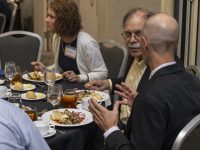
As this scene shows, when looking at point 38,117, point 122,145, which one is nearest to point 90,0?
point 38,117

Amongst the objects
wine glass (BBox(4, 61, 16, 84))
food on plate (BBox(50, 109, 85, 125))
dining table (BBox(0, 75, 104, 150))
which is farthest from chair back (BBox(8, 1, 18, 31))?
food on plate (BBox(50, 109, 85, 125))

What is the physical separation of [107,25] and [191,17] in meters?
1.17

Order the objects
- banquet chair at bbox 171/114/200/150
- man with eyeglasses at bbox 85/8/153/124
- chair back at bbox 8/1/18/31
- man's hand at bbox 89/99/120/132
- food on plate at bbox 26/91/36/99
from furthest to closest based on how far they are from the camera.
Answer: chair back at bbox 8/1/18/31
man with eyeglasses at bbox 85/8/153/124
food on plate at bbox 26/91/36/99
man's hand at bbox 89/99/120/132
banquet chair at bbox 171/114/200/150

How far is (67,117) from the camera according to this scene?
2367mm

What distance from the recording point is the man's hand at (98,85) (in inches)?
118

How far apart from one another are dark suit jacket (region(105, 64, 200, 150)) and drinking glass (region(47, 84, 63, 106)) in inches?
29.2

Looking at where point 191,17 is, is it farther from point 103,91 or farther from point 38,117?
point 38,117

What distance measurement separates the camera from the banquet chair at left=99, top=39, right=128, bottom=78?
12.2ft

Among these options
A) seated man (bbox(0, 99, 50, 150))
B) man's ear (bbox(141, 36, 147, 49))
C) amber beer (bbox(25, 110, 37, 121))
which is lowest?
amber beer (bbox(25, 110, 37, 121))

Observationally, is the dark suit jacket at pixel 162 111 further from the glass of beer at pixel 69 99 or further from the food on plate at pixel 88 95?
the food on plate at pixel 88 95

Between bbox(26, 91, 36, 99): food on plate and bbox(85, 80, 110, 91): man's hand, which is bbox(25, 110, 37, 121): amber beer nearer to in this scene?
bbox(26, 91, 36, 99): food on plate

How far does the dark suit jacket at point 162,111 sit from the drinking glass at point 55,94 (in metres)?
0.74

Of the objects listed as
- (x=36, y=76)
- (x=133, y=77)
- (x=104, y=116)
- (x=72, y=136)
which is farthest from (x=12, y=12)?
(x=104, y=116)

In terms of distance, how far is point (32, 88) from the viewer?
2967 mm
